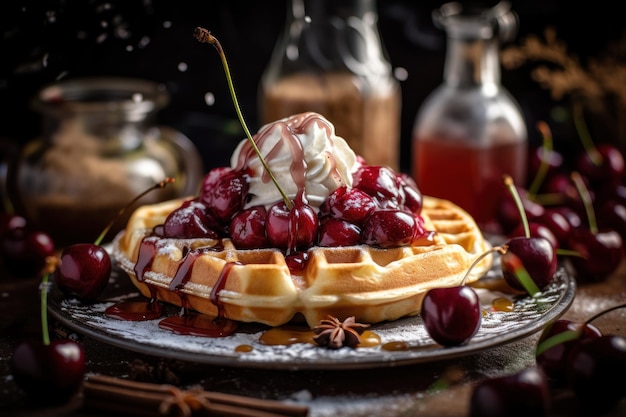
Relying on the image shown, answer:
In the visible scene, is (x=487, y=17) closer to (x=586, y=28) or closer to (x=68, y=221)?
(x=586, y=28)

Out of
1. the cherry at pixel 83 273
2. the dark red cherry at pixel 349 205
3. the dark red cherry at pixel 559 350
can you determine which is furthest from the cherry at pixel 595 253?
the cherry at pixel 83 273

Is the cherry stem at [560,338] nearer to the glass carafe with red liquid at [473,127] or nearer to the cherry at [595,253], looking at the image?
the cherry at [595,253]

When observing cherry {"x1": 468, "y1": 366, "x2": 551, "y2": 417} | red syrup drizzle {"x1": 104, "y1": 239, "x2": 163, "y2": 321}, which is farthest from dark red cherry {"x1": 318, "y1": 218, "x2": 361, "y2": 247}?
cherry {"x1": 468, "y1": 366, "x2": 551, "y2": 417}

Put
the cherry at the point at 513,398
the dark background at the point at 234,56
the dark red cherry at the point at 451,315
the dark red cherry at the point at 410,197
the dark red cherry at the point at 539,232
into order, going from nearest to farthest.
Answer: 1. the cherry at the point at 513,398
2. the dark red cherry at the point at 451,315
3. the dark red cherry at the point at 410,197
4. the dark red cherry at the point at 539,232
5. the dark background at the point at 234,56

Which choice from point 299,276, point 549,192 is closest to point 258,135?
point 299,276

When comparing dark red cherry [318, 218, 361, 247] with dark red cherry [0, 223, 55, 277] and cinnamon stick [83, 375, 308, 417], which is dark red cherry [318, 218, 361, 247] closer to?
cinnamon stick [83, 375, 308, 417]

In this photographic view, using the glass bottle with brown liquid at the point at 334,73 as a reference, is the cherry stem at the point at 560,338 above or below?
below

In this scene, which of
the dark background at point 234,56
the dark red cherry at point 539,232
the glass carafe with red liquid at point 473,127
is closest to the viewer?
the dark red cherry at point 539,232
